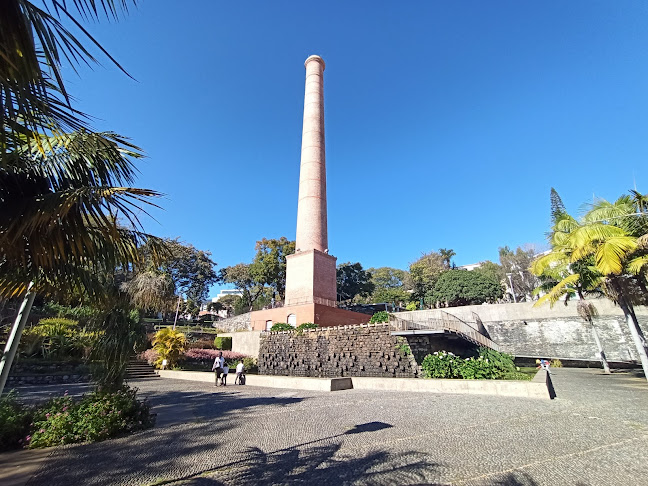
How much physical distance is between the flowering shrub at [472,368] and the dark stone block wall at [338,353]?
1.12 meters

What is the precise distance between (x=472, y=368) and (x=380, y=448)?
8.72m

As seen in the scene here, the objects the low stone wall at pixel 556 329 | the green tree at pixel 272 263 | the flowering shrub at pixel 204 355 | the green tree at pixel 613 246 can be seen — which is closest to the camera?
the green tree at pixel 613 246

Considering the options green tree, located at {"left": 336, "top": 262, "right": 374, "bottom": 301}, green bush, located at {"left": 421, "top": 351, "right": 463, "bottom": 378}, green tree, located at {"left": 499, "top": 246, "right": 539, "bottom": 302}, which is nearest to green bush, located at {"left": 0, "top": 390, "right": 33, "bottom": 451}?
green bush, located at {"left": 421, "top": 351, "right": 463, "bottom": 378}

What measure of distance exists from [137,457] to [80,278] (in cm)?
271

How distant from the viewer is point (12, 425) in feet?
16.8

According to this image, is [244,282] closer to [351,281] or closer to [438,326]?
[351,281]

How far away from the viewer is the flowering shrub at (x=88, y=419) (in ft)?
17.0

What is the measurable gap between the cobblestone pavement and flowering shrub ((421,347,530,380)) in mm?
3601

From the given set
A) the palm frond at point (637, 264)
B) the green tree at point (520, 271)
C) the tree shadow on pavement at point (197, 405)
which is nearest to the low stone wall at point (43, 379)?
the tree shadow on pavement at point (197, 405)

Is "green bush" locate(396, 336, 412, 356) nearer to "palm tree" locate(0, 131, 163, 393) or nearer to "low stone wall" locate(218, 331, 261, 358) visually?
"low stone wall" locate(218, 331, 261, 358)

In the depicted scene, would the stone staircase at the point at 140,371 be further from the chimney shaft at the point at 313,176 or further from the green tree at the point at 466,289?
the green tree at the point at 466,289

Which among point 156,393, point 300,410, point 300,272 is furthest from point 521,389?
point 300,272

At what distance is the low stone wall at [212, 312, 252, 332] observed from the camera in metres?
29.5

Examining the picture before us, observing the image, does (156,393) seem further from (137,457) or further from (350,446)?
(350,446)
